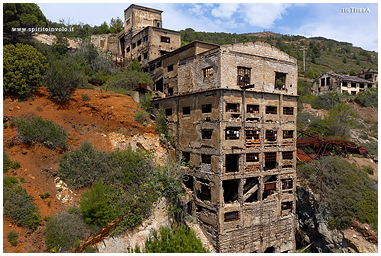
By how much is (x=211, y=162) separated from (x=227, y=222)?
5.14m

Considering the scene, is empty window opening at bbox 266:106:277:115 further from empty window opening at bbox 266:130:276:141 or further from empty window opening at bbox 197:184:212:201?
empty window opening at bbox 197:184:212:201

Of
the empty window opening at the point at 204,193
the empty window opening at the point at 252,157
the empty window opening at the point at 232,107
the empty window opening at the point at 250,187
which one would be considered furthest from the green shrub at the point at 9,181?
the empty window opening at the point at 250,187

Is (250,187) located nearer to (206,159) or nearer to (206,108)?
(206,159)

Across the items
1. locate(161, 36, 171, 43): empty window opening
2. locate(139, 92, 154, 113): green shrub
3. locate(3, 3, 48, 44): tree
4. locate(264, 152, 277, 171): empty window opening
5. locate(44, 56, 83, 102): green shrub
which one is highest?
locate(161, 36, 171, 43): empty window opening

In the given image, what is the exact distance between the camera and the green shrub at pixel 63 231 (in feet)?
46.4

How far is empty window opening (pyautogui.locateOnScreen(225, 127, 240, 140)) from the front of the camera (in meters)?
21.7

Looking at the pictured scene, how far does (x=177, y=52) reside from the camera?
91.0 ft

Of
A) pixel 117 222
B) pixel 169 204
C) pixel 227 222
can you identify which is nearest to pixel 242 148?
pixel 227 222

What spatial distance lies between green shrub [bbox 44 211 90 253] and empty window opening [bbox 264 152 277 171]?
51.5 ft

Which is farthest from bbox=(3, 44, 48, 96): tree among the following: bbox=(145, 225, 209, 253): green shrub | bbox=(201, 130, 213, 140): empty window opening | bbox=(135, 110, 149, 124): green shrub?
bbox=(145, 225, 209, 253): green shrub

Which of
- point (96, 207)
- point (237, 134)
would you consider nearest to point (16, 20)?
point (96, 207)

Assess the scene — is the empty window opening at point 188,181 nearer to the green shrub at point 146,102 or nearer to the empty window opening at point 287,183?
the green shrub at point 146,102

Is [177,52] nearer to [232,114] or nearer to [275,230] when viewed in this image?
[232,114]

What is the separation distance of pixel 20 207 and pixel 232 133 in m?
A: 15.4
